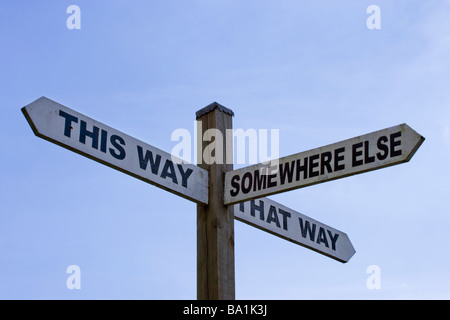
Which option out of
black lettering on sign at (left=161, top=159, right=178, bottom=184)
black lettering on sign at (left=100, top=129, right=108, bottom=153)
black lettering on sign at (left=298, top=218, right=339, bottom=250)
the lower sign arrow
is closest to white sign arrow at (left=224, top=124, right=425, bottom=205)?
the lower sign arrow

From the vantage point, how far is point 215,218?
4.55 metres

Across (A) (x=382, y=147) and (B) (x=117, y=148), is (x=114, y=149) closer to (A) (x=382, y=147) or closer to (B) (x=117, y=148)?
(B) (x=117, y=148)

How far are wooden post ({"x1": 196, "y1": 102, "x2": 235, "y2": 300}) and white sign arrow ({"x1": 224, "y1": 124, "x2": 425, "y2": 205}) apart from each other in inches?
3.1

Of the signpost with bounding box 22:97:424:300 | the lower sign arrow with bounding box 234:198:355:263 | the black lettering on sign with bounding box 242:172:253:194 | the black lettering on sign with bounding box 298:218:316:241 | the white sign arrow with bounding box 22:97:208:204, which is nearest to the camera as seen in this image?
the white sign arrow with bounding box 22:97:208:204

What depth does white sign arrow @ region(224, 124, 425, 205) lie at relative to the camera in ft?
13.4

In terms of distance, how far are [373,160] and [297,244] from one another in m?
1.05

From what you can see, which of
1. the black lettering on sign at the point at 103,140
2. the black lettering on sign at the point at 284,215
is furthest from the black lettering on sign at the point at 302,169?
the black lettering on sign at the point at 103,140

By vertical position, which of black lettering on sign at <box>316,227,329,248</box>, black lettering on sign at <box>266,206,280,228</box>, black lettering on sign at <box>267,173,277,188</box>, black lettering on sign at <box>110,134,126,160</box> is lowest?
black lettering on sign at <box>316,227,329,248</box>

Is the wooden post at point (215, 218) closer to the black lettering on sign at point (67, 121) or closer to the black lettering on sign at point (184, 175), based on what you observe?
the black lettering on sign at point (184, 175)

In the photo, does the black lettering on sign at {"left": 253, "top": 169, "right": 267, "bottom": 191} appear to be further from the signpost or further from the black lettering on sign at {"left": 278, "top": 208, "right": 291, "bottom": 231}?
the black lettering on sign at {"left": 278, "top": 208, "right": 291, "bottom": 231}

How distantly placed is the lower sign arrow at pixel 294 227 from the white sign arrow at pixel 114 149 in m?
0.33

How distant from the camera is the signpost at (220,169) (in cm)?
405

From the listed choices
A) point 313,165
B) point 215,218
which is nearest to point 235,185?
point 215,218
